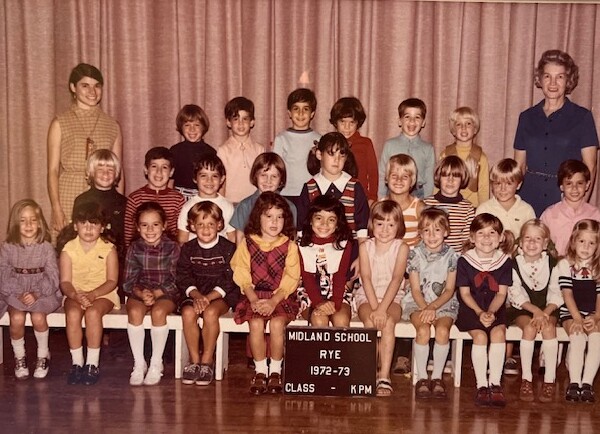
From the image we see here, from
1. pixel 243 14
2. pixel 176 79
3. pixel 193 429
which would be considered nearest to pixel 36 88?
pixel 176 79

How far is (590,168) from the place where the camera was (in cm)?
553

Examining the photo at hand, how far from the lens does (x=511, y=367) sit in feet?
17.7

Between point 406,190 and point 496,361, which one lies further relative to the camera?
point 406,190

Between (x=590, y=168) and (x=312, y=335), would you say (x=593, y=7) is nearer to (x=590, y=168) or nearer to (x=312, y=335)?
(x=590, y=168)

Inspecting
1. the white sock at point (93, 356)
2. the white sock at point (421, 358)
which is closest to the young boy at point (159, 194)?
the white sock at point (93, 356)

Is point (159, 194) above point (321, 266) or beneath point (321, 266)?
above

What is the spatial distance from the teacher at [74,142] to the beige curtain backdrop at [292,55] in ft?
2.56

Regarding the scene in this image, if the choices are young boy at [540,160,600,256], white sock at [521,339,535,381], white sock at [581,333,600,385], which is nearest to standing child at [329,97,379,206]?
young boy at [540,160,600,256]

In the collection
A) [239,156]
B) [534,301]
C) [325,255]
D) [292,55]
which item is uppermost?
[292,55]

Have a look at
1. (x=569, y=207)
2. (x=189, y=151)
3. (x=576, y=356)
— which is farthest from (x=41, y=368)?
(x=569, y=207)

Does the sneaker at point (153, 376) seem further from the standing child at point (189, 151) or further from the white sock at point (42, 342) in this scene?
the standing child at point (189, 151)

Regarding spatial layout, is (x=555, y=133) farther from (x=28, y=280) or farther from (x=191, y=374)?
(x=28, y=280)

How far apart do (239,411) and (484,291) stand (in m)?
1.52

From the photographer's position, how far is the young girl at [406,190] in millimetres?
5262
